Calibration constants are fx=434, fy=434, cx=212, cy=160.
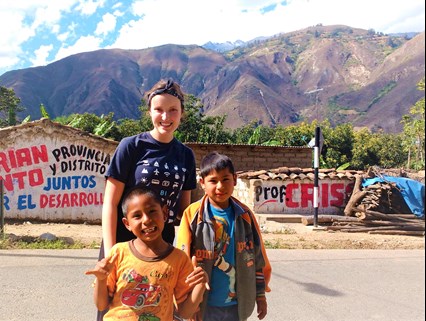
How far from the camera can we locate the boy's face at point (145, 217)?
2.02 meters

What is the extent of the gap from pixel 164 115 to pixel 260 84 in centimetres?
16834

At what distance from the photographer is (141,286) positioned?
78.5 inches

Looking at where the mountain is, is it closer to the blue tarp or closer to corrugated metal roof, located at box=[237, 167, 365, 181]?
corrugated metal roof, located at box=[237, 167, 365, 181]

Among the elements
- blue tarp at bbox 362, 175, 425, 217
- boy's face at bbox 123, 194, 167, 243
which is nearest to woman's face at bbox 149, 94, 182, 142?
boy's face at bbox 123, 194, 167, 243

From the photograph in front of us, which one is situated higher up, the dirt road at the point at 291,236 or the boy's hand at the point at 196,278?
the boy's hand at the point at 196,278

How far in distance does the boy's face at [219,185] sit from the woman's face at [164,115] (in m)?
0.33

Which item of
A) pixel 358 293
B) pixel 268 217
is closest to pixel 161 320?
pixel 358 293

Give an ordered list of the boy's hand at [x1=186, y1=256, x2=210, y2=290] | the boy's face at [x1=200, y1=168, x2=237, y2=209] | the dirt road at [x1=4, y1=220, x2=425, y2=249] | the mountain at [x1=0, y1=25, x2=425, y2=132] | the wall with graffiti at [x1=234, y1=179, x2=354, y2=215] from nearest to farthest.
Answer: the boy's hand at [x1=186, y1=256, x2=210, y2=290] < the boy's face at [x1=200, y1=168, x2=237, y2=209] < the dirt road at [x1=4, y1=220, x2=425, y2=249] < the wall with graffiti at [x1=234, y1=179, x2=354, y2=215] < the mountain at [x1=0, y1=25, x2=425, y2=132]

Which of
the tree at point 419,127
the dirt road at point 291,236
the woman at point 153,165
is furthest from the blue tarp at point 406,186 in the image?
the tree at point 419,127

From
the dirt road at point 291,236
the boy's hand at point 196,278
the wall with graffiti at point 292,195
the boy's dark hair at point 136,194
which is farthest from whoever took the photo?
the wall with graffiti at point 292,195

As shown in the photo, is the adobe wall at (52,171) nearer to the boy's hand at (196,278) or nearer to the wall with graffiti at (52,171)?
the wall with graffiti at (52,171)

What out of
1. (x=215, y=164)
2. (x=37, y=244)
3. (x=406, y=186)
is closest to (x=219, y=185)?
(x=215, y=164)

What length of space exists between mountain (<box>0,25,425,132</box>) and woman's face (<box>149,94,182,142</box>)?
397 feet

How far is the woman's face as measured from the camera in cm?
234
